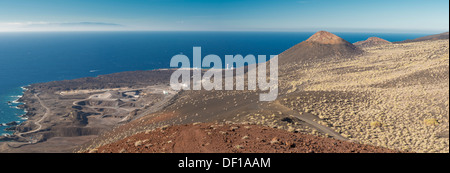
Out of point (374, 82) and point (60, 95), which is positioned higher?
point (374, 82)

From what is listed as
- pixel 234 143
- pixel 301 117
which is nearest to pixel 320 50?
pixel 301 117

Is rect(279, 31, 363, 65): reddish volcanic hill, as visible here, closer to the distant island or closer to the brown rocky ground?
the distant island

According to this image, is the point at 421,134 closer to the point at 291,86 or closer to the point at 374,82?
the point at 374,82

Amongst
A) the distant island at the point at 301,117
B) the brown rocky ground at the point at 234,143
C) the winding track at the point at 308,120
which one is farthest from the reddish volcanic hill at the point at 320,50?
the brown rocky ground at the point at 234,143

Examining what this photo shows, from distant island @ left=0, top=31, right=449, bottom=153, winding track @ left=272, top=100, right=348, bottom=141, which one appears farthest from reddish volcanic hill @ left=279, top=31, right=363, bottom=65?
winding track @ left=272, top=100, right=348, bottom=141

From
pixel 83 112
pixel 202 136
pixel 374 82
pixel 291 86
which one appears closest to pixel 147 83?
pixel 83 112

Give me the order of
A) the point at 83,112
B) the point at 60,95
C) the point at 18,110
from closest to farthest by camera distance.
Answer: the point at 83,112
the point at 18,110
the point at 60,95
